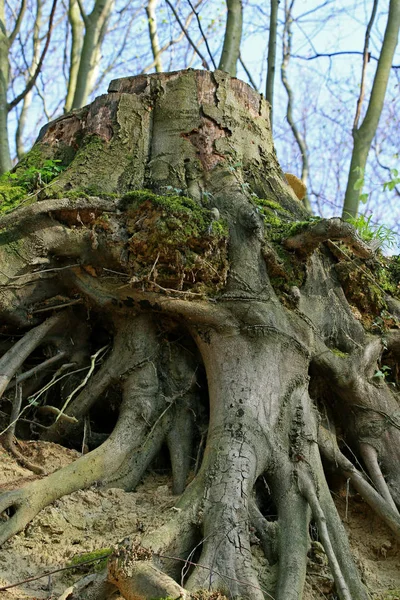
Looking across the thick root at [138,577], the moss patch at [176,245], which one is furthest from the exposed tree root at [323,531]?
the moss patch at [176,245]

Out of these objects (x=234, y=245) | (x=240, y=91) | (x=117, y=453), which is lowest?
(x=117, y=453)

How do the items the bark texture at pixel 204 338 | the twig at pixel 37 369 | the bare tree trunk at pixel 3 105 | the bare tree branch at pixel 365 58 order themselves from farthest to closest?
the bare tree branch at pixel 365 58, the bare tree trunk at pixel 3 105, the twig at pixel 37 369, the bark texture at pixel 204 338

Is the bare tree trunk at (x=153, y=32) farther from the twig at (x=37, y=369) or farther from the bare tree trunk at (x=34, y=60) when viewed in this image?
the twig at (x=37, y=369)

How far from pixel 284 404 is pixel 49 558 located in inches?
63.8

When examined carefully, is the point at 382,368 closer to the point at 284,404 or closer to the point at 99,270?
the point at 284,404

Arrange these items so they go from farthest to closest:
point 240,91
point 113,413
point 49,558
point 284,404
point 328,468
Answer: point 240,91 < point 113,413 < point 328,468 < point 284,404 < point 49,558

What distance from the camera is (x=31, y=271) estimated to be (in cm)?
456

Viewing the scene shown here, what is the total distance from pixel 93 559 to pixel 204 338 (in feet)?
5.14

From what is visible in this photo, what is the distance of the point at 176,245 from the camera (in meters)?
4.26

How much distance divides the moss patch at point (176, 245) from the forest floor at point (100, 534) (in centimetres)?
129

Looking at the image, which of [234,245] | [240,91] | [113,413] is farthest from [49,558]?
[240,91]

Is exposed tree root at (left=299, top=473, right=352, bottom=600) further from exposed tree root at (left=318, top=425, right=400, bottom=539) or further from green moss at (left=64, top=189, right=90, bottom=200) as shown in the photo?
green moss at (left=64, top=189, right=90, bottom=200)

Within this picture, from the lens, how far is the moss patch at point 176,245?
14.0ft

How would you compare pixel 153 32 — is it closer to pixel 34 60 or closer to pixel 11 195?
pixel 34 60
